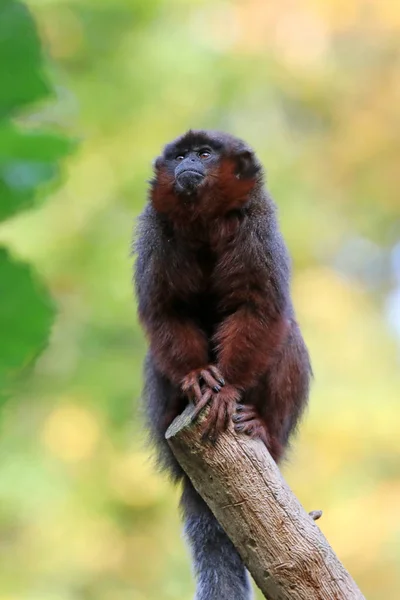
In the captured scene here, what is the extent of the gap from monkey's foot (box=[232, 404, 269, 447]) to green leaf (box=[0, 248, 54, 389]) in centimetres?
157

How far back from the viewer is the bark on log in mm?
1825

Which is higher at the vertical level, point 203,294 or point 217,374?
point 203,294

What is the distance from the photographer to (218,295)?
2.35 meters

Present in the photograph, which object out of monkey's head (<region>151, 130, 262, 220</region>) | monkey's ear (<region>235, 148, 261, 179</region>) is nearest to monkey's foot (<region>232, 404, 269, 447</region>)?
monkey's head (<region>151, 130, 262, 220</region>)

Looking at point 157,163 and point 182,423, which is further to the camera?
point 157,163

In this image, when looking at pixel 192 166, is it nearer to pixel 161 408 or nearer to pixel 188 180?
pixel 188 180

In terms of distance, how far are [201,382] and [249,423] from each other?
0.16m

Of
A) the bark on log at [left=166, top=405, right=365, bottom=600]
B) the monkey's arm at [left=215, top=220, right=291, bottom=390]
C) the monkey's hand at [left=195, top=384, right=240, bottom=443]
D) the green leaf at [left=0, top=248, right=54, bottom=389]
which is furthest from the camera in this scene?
the monkey's arm at [left=215, top=220, right=291, bottom=390]

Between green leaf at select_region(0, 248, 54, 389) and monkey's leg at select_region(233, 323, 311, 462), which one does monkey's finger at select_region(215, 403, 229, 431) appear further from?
green leaf at select_region(0, 248, 54, 389)

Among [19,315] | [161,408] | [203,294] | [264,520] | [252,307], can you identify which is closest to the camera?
[19,315]

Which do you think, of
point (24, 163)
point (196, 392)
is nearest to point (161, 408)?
point (196, 392)

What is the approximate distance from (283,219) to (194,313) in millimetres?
2927

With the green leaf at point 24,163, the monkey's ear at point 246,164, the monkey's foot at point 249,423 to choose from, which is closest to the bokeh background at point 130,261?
the monkey's foot at point 249,423

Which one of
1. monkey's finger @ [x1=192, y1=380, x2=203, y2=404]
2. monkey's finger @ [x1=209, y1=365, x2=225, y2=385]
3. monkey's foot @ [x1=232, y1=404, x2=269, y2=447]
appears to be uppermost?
monkey's finger @ [x1=209, y1=365, x2=225, y2=385]
